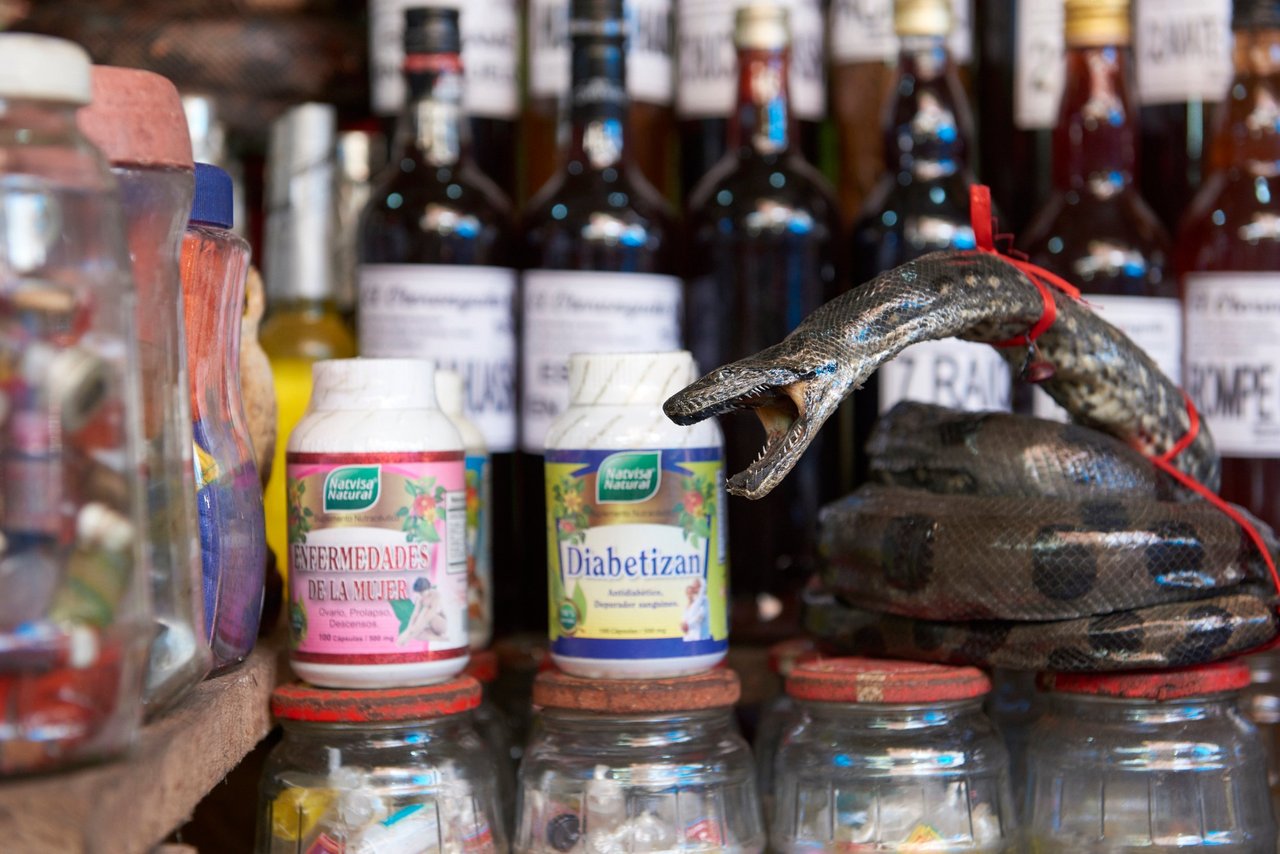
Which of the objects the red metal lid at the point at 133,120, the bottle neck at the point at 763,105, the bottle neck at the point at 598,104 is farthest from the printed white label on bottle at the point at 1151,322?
the red metal lid at the point at 133,120

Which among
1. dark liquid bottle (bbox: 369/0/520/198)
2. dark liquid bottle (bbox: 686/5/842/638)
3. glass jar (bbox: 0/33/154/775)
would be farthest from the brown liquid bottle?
glass jar (bbox: 0/33/154/775)

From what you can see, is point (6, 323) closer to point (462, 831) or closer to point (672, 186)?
point (462, 831)

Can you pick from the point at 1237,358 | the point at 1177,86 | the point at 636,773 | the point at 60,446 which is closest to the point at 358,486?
the point at 636,773

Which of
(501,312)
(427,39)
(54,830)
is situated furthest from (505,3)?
(54,830)

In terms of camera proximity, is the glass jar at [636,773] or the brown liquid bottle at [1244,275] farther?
the brown liquid bottle at [1244,275]

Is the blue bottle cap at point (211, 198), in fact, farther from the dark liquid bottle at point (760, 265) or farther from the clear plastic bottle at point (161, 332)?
the dark liquid bottle at point (760, 265)

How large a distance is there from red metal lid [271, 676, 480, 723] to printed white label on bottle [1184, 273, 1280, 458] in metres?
0.74

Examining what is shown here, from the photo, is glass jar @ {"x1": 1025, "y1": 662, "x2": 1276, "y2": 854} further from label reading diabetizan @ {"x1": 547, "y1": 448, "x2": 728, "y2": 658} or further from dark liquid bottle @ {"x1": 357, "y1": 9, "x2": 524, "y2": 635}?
dark liquid bottle @ {"x1": 357, "y1": 9, "x2": 524, "y2": 635}

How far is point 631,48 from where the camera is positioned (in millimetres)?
1462

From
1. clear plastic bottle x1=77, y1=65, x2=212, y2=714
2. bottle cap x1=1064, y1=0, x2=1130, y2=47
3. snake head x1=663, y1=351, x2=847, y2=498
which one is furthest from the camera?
bottle cap x1=1064, y1=0, x2=1130, y2=47

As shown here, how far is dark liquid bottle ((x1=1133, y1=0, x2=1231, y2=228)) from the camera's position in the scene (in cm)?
145

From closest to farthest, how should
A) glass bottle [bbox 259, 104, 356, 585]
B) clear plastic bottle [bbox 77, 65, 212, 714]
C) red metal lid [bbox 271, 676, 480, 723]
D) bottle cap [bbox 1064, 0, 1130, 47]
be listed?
1. clear plastic bottle [bbox 77, 65, 212, 714]
2. red metal lid [bbox 271, 676, 480, 723]
3. bottle cap [bbox 1064, 0, 1130, 47]
4. glass bottle [bbox 259, 104, 356, 585]

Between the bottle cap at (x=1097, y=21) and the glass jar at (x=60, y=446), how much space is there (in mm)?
906

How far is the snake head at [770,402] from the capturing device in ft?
2.74
